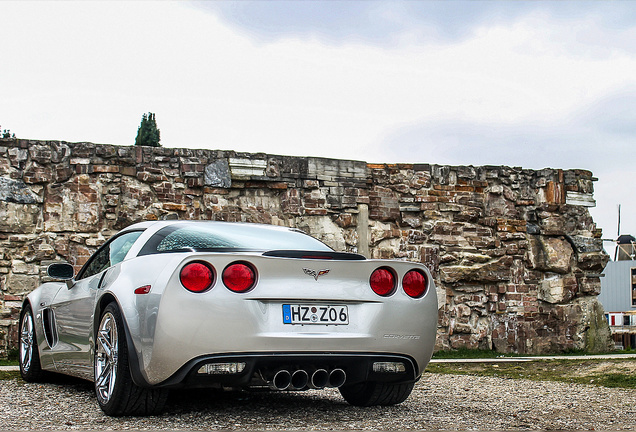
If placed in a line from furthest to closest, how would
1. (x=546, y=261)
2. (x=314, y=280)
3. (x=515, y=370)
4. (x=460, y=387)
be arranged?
(x=546, y=261) < (x=515, y=370) < (x=460, y=387) < (x=314, y=280)

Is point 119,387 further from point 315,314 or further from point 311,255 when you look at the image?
point 311,255

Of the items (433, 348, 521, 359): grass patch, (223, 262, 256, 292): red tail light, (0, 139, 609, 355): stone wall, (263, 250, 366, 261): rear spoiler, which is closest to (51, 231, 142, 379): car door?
(223, 262, 256, 292): red tail light

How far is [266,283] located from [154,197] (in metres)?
5.86

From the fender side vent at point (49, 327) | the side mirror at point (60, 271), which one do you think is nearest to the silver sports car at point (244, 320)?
the side mirror at point (60, 271)

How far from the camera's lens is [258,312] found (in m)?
4.10

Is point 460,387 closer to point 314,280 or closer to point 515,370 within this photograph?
point 515,370

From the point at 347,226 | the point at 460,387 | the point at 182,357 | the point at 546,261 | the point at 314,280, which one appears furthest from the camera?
the point at 546,261

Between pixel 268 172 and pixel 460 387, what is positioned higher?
pixel 268 172

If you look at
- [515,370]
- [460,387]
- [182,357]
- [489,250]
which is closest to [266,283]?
[182,357]

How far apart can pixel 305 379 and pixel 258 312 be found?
18.4 inches

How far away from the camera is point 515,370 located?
8.07 meters

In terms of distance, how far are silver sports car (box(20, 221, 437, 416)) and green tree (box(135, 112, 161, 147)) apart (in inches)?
1237

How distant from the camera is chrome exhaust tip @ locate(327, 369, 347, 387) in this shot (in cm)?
429

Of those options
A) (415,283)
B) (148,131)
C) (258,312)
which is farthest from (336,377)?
(148,131)
